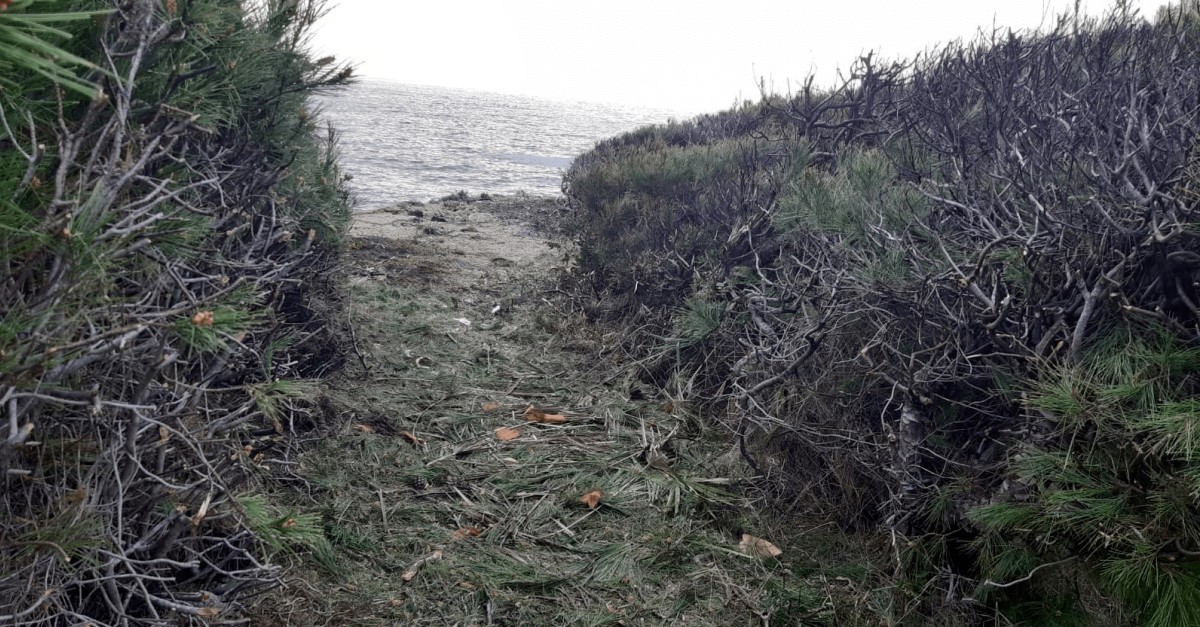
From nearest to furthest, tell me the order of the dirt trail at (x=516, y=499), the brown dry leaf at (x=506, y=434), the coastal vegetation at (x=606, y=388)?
the coastal vegetation at (x=606, y=388), the dirt trail at (x=516, y=499), the brown dry leaf at (x=506, y=434)

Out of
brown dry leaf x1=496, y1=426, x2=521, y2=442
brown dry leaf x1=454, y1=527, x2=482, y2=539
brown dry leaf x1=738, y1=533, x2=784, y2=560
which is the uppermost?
brown dry leaf x1=738, y1=533, x2=784, y2=560

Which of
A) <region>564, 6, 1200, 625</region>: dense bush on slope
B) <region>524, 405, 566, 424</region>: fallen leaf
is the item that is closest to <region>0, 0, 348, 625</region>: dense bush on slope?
<region>524, 405, 566, 424</region>: fallen leaf

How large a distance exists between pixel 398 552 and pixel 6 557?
1925 millimetres

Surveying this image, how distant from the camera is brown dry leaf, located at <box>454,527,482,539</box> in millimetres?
3812

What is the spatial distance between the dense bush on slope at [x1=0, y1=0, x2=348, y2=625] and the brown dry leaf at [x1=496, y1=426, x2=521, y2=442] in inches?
67.3

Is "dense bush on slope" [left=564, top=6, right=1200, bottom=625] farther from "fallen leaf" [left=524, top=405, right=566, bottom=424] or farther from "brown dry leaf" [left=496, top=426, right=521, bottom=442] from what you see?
"brown dry leaf" [left=496, top=426, right=521, bottom=442]

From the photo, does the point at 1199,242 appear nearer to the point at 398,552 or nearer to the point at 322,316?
the point at 398,552

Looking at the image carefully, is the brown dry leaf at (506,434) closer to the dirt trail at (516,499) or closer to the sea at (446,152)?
the dirt trail at (516,499)

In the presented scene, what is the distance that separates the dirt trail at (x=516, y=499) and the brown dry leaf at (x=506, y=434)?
0.04 feet

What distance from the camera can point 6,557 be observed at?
1.88 m

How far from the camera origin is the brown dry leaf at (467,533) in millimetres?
3812

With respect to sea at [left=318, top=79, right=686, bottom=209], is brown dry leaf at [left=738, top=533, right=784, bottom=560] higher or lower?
higher

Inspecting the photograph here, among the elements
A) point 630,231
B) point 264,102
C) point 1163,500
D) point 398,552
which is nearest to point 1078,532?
point 1163,500

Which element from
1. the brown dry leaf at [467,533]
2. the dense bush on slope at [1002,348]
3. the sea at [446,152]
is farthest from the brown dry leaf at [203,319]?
the sea at [446,152]
